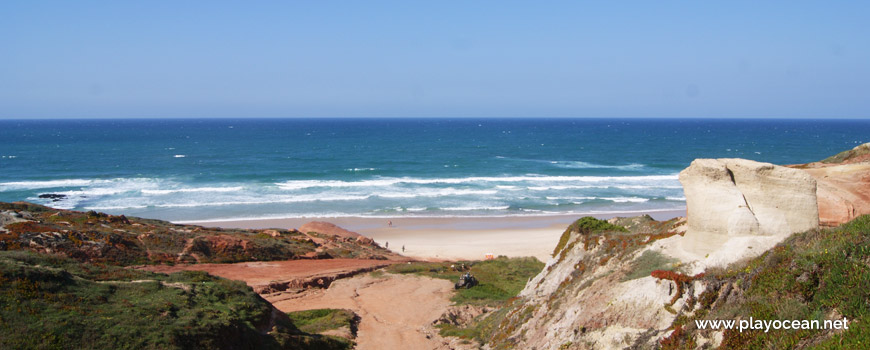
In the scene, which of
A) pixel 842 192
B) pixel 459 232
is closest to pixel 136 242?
pixel 459 232

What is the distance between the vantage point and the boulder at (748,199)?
1073 centimetres

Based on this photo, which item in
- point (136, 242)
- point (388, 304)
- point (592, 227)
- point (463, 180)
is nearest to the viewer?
point (592, 227)

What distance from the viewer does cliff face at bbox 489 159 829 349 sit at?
9.48m

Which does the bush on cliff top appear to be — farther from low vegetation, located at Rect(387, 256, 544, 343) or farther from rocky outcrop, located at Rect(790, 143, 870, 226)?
rocky outcrop, located at Rect(790, 143, 870, 226)

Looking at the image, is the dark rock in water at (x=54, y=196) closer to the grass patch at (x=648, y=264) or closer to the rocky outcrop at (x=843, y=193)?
the grass patch at (x=648, y=264)

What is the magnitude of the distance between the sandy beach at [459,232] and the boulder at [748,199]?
20.1 m

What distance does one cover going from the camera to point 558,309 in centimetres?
1257

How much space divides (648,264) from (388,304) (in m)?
11.1

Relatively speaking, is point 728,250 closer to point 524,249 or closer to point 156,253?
point 156,253

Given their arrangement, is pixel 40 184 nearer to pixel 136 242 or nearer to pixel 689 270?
pixel 136 242

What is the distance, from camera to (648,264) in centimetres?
1171

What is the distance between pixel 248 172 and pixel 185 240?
45139 millimetres

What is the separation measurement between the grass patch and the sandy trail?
601 centimetres

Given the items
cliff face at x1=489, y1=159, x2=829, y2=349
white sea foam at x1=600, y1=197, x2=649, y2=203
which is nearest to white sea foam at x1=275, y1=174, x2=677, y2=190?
white sea foam at x1=600, y1=197, x2=649, y2=203
